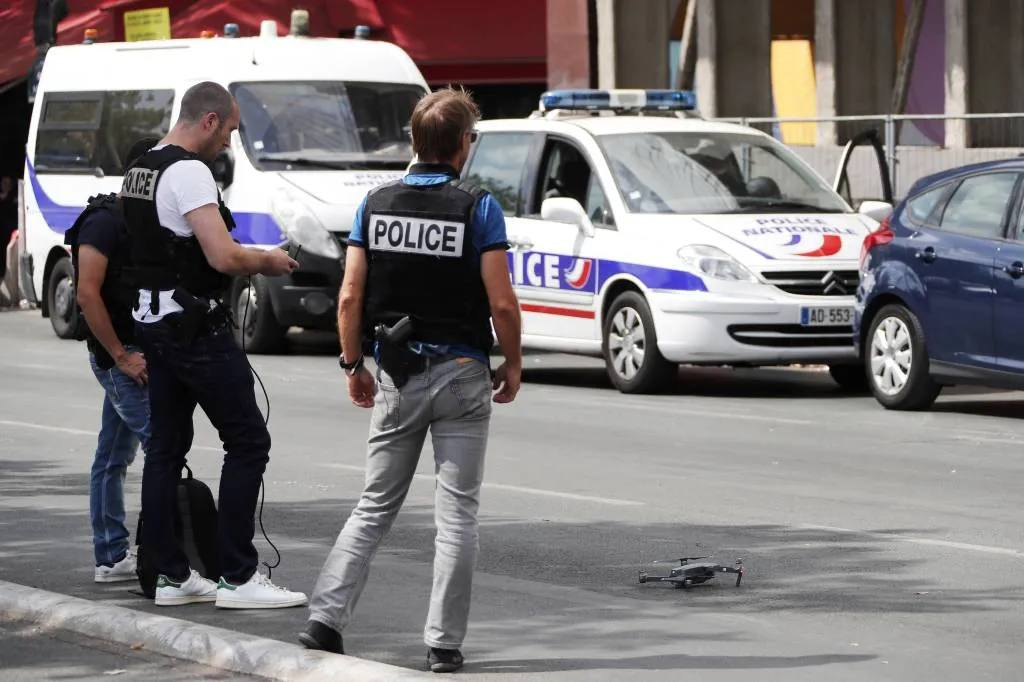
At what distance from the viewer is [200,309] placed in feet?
23.4

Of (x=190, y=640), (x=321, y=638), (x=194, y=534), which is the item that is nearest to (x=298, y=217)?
(x=194, y=534)

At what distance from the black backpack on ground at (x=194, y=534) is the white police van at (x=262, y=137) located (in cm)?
982

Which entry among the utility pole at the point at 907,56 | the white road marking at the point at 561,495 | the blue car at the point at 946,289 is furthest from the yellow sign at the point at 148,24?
the white road marking at the point at 561,495

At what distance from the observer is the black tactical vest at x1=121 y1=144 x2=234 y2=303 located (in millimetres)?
7152

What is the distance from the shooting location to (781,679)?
629cm

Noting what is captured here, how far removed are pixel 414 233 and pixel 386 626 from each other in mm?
1459

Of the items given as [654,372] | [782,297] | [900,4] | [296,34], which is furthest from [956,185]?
[900,4]

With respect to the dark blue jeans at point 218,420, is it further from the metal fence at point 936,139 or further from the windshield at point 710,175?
the metal fence at point 936,139

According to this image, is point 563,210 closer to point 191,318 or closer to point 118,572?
point 118,572

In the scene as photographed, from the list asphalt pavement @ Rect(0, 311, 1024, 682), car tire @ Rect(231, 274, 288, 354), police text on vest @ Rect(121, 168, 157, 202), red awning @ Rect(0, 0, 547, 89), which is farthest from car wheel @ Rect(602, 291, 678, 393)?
red awning @ Rect(0, 0, 547, 89)

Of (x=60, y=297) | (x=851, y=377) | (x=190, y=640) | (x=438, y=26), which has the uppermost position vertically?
(x=438, y=26)

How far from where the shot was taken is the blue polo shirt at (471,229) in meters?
6.32

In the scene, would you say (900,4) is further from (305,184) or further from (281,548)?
(281,548)

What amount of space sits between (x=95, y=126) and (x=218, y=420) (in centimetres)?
1463
